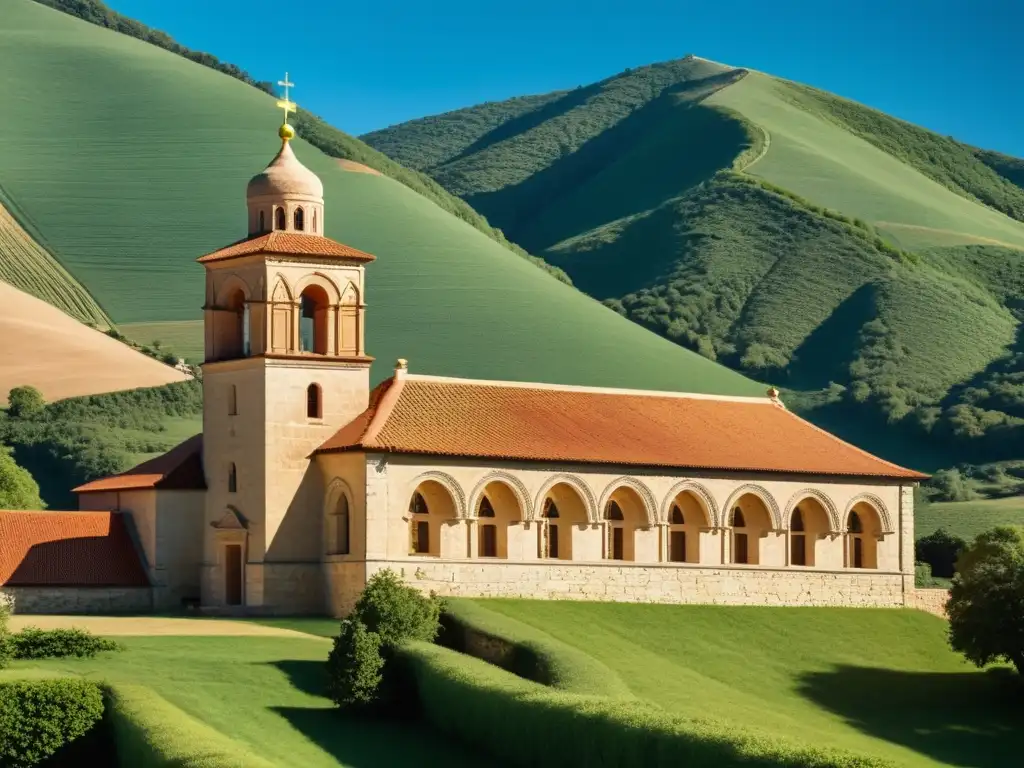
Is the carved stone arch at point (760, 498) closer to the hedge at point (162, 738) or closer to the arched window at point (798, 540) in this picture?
the arched window at point (798, 540)

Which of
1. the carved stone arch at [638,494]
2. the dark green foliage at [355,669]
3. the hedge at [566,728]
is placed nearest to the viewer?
the hedge at [566,728]

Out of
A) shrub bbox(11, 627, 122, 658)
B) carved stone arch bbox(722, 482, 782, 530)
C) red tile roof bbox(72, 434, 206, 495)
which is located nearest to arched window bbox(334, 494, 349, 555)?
red tile roof bbox(72, 434, 206, 495)

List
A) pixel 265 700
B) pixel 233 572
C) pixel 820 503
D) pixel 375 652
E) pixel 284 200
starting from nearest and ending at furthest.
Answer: pixel 265 700
pixel 375 652
pixel 233 572
pixel 284 200
pixel 820 503

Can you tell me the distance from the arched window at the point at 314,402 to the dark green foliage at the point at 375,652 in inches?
443

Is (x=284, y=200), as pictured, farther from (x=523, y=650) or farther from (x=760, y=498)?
(x=523, y=650)

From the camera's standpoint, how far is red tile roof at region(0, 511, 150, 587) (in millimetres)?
62594

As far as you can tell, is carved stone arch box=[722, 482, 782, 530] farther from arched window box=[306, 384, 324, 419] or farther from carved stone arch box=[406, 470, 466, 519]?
arched window box=[306, 384, 324, 419]

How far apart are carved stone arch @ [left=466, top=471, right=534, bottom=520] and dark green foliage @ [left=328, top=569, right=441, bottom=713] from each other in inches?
364

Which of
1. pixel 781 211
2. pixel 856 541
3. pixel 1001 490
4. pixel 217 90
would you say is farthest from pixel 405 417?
pixel 781 211

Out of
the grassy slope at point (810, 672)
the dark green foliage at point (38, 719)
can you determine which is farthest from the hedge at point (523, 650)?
the dark green foliage at point (38, 719)

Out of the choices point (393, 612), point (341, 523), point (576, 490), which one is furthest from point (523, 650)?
point (576, 490)

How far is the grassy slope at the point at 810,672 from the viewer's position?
55.8 metres

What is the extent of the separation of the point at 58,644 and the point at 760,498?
87.6ft

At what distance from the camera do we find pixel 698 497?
226 feet
